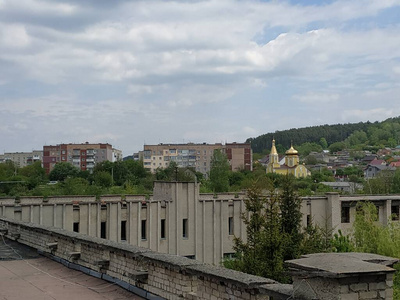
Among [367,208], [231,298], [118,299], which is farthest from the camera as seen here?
[367,208]

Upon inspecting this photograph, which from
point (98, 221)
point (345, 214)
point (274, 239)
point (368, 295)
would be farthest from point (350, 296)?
point (345, 214)

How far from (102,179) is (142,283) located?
83328 mm

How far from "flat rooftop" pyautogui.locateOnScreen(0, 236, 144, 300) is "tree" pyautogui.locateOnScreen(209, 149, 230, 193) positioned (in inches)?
Answer: 2568

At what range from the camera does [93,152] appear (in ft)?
513

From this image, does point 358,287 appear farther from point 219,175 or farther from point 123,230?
point 219,175

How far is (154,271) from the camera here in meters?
9.98

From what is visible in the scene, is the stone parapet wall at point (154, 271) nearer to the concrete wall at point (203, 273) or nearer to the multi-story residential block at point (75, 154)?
the concrete wall at point (203, 273)

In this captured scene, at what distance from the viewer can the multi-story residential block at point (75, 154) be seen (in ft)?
502

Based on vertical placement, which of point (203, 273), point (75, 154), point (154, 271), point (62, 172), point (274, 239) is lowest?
point (274, 239)

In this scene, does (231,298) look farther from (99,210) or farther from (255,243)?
(99,210)

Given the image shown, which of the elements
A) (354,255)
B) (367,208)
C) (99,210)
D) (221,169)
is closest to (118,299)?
(354,255)

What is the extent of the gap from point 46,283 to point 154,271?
9.35 feet

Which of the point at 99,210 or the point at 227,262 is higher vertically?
the point at 99,210

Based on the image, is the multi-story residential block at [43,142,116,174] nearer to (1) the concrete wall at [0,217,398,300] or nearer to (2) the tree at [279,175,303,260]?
(2) the tree at [279,175,303,260]
